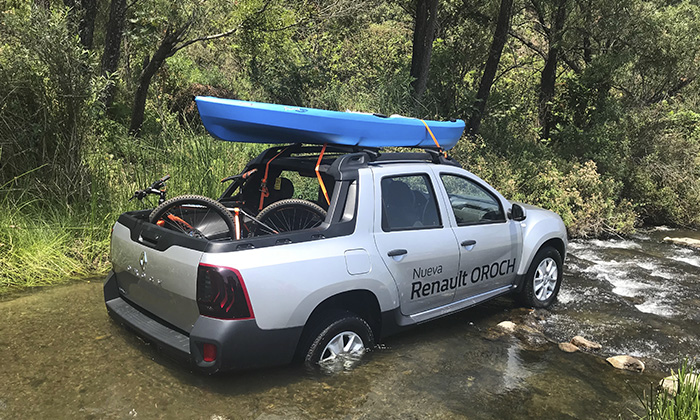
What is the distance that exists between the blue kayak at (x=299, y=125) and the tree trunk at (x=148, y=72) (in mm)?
6873

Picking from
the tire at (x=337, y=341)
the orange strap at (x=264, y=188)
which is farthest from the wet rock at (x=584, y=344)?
the orange strap at (x=264, y=188)

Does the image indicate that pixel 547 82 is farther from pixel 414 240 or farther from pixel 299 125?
pixel 299 125

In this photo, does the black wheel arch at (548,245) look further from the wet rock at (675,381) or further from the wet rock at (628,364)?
the wet rock at (675,381)

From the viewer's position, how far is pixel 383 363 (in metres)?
4.27

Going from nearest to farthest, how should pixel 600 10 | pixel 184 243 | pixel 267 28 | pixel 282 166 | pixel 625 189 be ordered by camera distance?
pixel 184 243
pixel 282 166
pixel 267 28
pixel 625 189
pixel 600 10

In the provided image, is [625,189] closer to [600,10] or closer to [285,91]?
[600,10]

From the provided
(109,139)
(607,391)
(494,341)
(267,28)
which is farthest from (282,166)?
(267,28)

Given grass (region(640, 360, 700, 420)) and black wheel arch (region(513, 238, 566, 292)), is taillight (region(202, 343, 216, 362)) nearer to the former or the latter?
grass (region(640, 360, 700, 420))

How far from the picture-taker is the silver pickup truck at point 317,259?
3.34 meters

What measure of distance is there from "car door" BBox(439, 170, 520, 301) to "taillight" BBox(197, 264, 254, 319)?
2232 mm

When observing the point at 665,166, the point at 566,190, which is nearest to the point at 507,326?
the point at 566,190

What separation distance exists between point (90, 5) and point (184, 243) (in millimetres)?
6721

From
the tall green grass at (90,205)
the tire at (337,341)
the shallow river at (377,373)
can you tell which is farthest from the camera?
the tall green grass at (90,205)

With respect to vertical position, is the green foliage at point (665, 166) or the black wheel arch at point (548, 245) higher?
the green foliage at point (665, 166)
